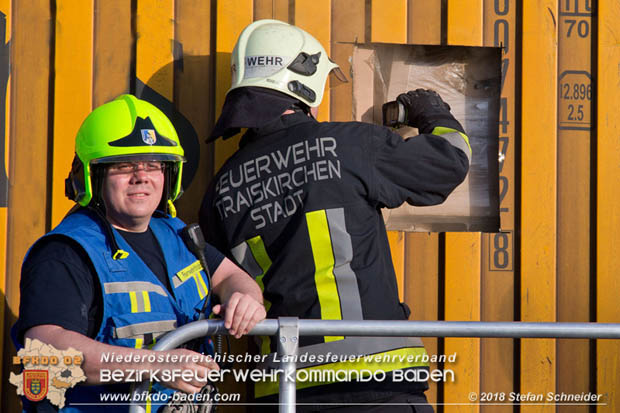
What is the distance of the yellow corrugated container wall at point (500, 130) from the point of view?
3.53 m

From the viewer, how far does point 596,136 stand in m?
3.80

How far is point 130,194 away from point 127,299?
401 millimetres

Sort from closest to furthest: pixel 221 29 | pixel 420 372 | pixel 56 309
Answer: pixel 56 309
pixel 420 372
pixel 221 29

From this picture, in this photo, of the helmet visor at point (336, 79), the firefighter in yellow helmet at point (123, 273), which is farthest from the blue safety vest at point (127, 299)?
the helmet visor at point (336, 79)

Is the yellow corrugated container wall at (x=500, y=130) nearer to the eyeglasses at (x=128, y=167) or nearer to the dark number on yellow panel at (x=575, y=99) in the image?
the dark number on yellow panel at (x=575, y=99)

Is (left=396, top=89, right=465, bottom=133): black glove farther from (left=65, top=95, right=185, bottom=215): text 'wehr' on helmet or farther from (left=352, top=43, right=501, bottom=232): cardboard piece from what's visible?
(left=65, top=95, right=185, bottom=215): text 'wehr' on helmet

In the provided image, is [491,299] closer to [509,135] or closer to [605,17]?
[509,135]

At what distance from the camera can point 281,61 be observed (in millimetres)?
3238

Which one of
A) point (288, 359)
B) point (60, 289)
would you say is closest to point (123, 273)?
point (60, 289)

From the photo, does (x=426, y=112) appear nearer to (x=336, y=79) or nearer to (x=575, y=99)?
(x=336, y=79)

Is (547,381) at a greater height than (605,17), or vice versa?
(605,17)

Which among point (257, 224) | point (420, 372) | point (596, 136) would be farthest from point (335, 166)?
point (596, 136)

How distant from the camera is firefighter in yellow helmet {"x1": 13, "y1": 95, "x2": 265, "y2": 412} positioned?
7.00 feet

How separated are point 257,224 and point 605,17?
2.31 m
